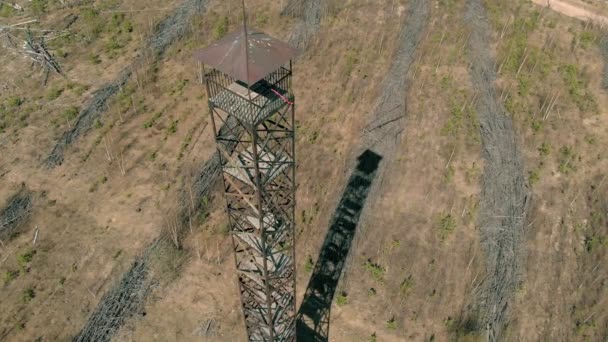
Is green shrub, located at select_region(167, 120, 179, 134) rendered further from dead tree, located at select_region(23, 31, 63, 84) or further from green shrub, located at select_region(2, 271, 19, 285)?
green shrub, located at select_region(2, 271, 19, 285)

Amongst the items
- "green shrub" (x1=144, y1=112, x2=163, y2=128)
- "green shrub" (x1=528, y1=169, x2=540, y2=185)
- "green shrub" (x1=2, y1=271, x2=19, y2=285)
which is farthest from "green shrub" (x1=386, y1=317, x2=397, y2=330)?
"green shrub" (x1=144, y1=112, x2=163, y2=128)

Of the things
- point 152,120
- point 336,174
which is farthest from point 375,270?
point 152,120

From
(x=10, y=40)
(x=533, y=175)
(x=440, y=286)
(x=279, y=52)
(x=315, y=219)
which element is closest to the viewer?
(x=279, y=52)

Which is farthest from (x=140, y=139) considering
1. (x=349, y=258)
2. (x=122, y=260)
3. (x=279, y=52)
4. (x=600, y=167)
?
(x=600, y=167)

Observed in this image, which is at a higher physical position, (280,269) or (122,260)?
(280,269)

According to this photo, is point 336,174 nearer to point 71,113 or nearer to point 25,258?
point 25,258

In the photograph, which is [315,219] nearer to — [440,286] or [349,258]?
[349,258]
